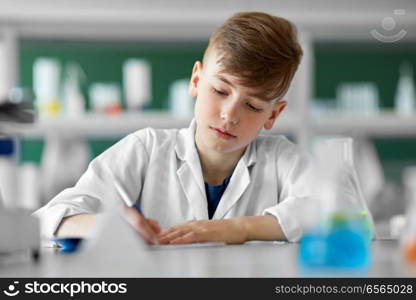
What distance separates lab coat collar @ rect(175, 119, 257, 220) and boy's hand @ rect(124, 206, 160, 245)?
1.37 feet

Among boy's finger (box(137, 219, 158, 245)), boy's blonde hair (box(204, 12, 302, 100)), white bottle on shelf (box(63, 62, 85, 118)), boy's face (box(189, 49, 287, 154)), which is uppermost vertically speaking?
boy's blonde hair (box(204, 12, 302, 100))

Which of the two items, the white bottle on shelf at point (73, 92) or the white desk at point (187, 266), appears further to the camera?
the white bottle on shelf at point (73, 92)

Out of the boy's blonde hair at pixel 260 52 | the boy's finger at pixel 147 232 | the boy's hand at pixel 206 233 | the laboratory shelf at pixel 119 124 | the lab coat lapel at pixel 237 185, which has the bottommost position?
the laboratory shelf at pixel 119 124

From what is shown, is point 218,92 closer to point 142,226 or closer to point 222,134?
point 222,134

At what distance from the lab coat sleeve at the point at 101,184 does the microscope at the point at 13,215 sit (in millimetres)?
354

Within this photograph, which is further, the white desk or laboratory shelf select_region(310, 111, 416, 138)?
laboratory shelf select_region(310, 111, 416, 138)

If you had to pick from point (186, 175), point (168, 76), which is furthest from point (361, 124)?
point (186, 175)

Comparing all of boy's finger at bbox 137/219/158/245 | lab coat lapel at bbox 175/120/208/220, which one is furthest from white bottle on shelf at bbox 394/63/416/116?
boy's finger at bbox 137/219/158/245

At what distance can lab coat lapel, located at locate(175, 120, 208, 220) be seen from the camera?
4.60 feet

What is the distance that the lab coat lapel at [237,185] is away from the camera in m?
1.39

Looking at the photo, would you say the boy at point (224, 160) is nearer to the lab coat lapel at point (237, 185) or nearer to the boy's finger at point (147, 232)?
the lab coat lapel at point (237, 185)

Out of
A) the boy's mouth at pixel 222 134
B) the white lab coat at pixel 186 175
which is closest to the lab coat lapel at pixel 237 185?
the white lab coat at pixel 186 175

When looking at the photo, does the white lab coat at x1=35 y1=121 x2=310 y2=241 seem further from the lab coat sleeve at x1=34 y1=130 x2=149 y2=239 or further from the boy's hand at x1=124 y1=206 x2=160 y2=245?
the boy's hand at x1=124 y1=206 x2=160 y2=245

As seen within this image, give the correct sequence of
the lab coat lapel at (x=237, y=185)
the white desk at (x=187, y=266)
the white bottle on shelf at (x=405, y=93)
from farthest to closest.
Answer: the white bottle on shelf at (x=405, y=93) < the lab coat lapel at (x=237, y=185) < the white desk at (x=187, y=266)
